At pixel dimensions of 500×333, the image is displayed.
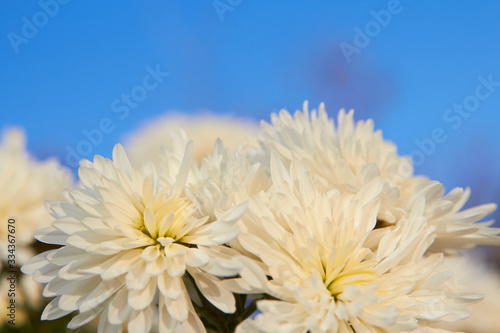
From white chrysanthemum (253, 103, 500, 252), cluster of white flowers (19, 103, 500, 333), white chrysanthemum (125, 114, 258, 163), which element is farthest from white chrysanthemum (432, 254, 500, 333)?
white chrysanthemum (125, 114, 258, 163)

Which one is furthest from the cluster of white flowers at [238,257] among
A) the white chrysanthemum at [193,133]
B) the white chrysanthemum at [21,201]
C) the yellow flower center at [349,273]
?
the white chrysanthemum at [193,133]

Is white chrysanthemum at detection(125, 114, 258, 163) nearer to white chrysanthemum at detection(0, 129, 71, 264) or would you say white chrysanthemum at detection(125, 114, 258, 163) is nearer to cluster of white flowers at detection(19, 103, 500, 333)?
white chrysanthemum at detection(0, 129, 71, 264)

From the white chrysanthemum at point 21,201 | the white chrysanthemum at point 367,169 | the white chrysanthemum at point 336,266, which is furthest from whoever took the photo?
the white chrysanthemum at point 21,201

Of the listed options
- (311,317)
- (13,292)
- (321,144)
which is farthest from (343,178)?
(13,292)

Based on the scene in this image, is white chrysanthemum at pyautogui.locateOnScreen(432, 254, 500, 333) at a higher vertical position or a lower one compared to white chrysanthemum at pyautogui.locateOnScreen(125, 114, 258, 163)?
lower

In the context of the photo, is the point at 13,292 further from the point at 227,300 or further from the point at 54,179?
the point at 227,300

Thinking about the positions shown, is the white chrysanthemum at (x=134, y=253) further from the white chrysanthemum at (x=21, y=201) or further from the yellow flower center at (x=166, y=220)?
the white chrysanthemum at (x=21, y=201)
